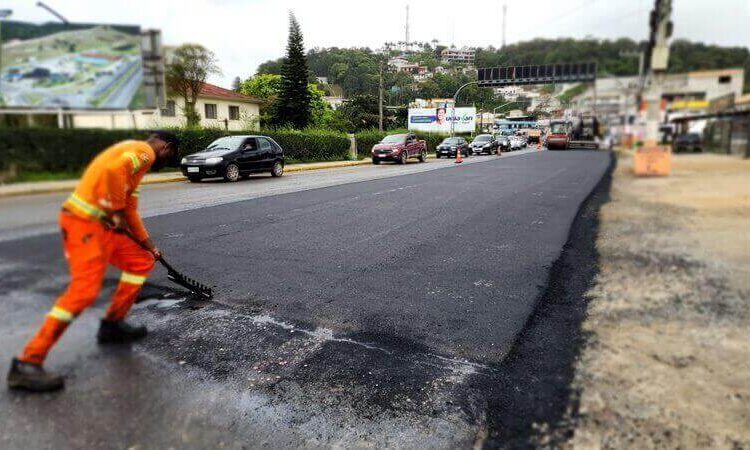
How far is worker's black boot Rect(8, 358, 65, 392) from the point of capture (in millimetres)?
1920

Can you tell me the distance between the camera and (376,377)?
8.58 feet

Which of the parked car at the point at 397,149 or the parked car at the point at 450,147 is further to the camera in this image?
the parked car at the point at 450,147

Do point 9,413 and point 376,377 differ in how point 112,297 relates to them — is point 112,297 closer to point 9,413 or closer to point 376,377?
point 9,413

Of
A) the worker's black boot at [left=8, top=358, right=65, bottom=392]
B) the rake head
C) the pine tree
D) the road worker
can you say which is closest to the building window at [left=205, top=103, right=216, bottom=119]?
the road worker

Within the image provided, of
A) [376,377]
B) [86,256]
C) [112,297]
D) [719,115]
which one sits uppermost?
[719,115]

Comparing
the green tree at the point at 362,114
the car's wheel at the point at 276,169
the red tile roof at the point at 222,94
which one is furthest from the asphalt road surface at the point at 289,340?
the green tree at the point at 362,114

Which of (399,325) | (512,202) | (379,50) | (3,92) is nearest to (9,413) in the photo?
(3,92)

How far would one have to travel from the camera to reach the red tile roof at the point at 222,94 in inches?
71.6

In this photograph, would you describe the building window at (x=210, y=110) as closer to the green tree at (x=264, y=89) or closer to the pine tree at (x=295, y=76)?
the green tree at (x=264, y=89)

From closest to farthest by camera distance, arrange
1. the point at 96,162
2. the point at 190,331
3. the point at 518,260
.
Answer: the point at 96,162 < the point at 190,331 < the point at 518,260

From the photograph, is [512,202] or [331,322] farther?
[512,202]

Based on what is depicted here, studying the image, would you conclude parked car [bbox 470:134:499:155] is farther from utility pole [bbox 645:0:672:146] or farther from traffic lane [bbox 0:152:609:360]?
utility pole [bbox 645:0:672:146]

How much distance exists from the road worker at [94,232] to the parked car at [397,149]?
2289 cm

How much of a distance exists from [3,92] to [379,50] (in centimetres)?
175
